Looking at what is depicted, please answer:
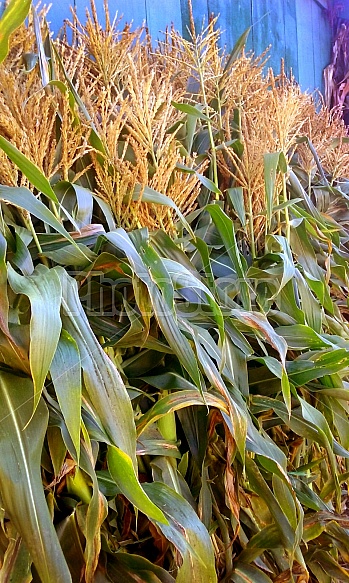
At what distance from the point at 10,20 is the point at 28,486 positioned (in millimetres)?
495

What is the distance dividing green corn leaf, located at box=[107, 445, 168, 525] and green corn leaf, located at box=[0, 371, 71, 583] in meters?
0.08

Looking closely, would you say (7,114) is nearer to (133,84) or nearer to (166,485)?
(133,84)

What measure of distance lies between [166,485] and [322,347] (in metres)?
0.36

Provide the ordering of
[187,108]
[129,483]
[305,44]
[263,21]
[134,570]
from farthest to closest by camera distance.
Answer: [305,44], [263,21], [187,108], [134,570], [129,483]

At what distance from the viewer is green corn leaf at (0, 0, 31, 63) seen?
0.50 m

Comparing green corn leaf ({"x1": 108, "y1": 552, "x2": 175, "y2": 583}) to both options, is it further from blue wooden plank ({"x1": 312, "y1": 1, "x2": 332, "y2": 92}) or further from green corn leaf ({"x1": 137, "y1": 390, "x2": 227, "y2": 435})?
blue wooden plank ({"x1": 312, "y1": 1, "x2": 332, "y2": 92})

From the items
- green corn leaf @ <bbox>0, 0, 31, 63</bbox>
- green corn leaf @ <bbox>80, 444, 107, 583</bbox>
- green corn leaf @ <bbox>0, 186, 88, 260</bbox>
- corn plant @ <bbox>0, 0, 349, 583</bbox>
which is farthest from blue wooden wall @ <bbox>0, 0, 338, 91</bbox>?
green corn leaf @ <bbox>80, 444, 107, 583</bbox>

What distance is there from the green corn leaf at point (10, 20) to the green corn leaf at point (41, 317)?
24 centimetres

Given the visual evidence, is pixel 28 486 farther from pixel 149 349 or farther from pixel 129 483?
pixel 149 349

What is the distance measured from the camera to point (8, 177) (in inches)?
22.3

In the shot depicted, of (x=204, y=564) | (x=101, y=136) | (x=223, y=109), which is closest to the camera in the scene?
(x=204, y=564)

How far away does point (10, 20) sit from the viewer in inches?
19.7

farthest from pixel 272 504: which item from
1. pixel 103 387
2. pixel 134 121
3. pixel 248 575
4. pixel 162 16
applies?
pixel 162 16

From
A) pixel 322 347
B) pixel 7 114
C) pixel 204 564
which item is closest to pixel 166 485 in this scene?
pixel 204 564
